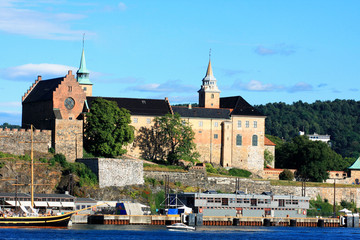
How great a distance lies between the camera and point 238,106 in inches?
4808

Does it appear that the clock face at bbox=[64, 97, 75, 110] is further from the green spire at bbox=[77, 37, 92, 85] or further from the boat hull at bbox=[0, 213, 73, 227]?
the boat hull at bbox=[0, 213, 73, 227]

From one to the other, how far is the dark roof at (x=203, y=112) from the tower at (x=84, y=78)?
11790mm

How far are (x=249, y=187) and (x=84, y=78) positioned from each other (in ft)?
87.1

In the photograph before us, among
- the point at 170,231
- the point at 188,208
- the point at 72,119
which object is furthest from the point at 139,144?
the point at 170,231

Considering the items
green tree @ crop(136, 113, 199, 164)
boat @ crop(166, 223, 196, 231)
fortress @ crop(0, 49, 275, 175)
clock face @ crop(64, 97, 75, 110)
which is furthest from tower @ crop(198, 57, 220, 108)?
boat @ crop(166, 223, 196, 231)

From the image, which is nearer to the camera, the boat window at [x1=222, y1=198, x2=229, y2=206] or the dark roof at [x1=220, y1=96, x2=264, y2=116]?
the boat window at [x1=222, y1=198, x2=229, y2=206]

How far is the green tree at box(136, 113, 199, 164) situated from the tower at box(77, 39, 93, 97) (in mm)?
9908

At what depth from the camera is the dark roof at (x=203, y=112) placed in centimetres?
11800

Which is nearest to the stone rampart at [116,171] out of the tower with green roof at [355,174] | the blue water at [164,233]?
the blue water at [164,233]

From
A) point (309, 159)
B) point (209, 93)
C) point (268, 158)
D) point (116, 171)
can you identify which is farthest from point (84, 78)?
point (309, 159)

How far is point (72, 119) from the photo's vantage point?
107 m

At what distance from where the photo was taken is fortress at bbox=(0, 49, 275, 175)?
107 meters

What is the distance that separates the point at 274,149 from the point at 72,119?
35.4 m

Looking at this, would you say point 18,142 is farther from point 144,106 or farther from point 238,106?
point 238,106
